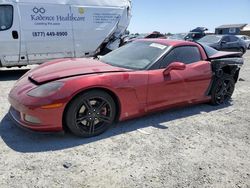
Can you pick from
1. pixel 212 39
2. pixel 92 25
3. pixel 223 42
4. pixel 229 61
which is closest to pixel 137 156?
pixel 229 61

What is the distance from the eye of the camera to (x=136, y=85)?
384 centimetres

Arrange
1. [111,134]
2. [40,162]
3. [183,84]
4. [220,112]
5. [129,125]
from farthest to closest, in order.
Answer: [220,112] < [183,84] < [129,125] < [111,134] < [40,162]

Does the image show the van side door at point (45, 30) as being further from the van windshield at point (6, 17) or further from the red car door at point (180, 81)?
the red car door at point (180, 81)

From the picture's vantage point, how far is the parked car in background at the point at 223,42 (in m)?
14.3

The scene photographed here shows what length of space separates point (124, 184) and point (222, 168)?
1.18 metres

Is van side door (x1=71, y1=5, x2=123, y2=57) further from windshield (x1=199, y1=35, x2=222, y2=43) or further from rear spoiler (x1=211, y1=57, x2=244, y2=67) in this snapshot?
windshield (x1=199, y1=35, x2=222, y2=43)

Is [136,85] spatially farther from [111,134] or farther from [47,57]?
[47,57]

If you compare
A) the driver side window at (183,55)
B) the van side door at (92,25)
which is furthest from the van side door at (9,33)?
the driver side window at (183,55)

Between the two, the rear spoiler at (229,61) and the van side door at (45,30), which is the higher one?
the van side door at (45,30)

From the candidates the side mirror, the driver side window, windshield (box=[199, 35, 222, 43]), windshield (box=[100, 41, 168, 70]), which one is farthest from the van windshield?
windshield (box=[199, 35, 222, 43])

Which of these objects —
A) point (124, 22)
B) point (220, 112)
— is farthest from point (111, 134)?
point (124, 22)

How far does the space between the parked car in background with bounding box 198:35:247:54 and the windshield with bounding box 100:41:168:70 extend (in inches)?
399

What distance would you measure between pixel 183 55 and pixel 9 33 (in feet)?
16.7

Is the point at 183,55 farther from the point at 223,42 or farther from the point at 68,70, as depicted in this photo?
the point at 223,42
